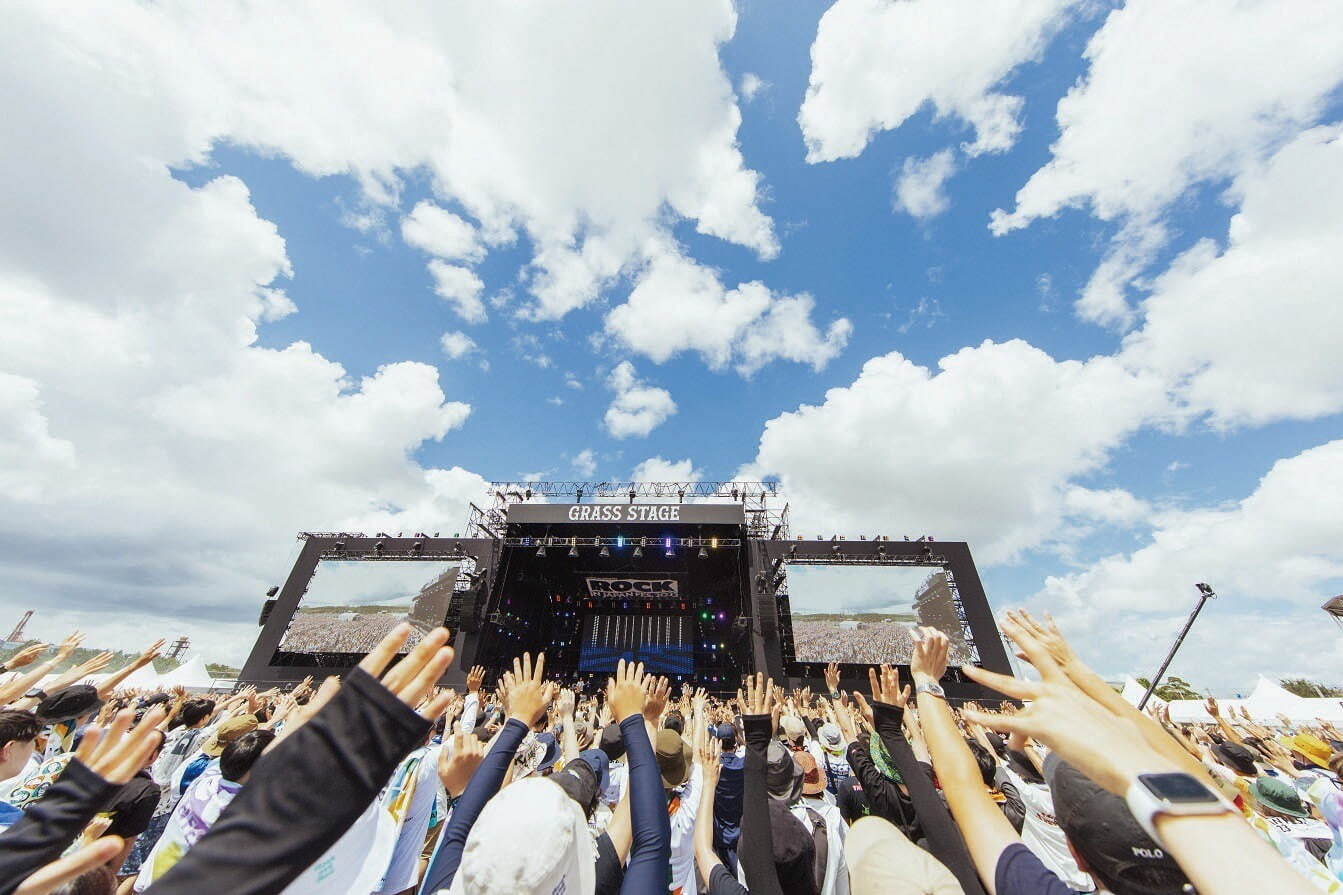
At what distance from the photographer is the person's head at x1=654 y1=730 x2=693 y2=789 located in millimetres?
2787

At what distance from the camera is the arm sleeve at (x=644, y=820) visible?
1.69 m

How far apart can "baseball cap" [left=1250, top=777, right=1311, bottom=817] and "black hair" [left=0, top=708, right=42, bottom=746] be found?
7693 millimetres

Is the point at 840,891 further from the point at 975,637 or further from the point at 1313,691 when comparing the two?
the point at 1313,691

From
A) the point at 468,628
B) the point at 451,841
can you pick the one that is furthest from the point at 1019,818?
the point at 468,628

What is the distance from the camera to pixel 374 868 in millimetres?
2617

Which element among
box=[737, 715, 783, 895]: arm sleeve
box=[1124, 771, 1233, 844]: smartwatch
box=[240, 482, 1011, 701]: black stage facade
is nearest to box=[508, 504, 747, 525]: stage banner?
box=[240, 482, 1011, 701]: black stage facade

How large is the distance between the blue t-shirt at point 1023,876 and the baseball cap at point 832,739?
3.85 meters

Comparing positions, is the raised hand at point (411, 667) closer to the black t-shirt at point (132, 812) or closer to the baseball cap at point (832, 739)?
the black t-shirt at point (132, 812)

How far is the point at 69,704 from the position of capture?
3648 millimetres

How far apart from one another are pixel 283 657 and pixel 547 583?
9.89 meters

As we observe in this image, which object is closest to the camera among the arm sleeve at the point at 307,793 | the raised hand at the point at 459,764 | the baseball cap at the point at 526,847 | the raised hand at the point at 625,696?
the arm sleeve at the point at 307,793

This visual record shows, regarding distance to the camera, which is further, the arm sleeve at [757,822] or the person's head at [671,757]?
the person's head at [671,757]

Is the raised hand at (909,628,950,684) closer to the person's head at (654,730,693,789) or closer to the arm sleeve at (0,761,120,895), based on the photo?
the person's head at (654,730,693,789)

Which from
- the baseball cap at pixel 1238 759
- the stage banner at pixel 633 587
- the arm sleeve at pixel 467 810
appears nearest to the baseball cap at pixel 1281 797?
the baseball cap at pixel 1238 759
